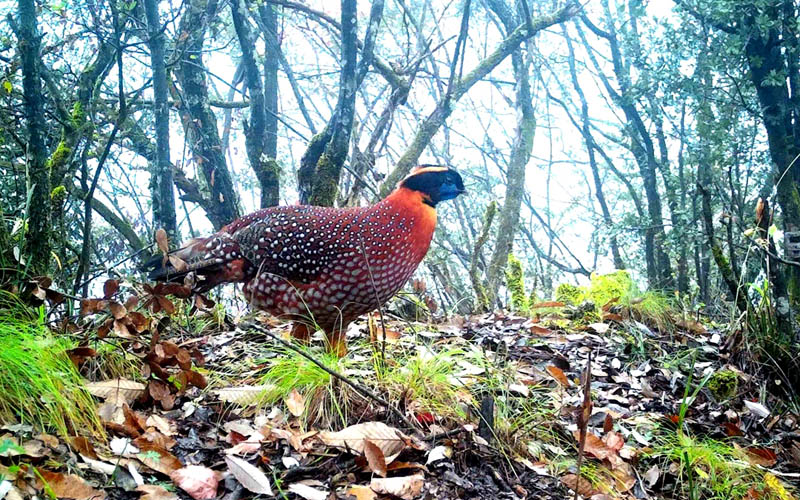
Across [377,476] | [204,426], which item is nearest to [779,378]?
[377,476]

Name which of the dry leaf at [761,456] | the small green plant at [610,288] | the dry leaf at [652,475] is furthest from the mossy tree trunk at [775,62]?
the dry leaf at [652,475]

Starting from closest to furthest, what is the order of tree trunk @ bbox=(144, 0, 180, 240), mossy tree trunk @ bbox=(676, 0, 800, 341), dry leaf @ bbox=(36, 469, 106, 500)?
dry leaf @ bbox=(36, 469, 106, 500) → tree trunk @ bbox=(144, 0, 180, 240) → mossy tree trunk @ bbox=(676, 0, 800, 341)

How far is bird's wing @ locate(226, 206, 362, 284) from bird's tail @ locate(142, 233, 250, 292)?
0.20 feet

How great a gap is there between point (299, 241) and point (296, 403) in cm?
112

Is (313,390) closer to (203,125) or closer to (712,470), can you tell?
(712,470)

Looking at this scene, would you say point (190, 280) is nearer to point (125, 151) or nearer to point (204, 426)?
point (204, 426)

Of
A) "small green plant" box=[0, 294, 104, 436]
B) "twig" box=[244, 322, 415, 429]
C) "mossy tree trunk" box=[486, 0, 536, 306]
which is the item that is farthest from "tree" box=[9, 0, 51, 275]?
"mossy tree trunk" box=[486, 0, 536, 306]

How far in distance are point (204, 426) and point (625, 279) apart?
4.57m

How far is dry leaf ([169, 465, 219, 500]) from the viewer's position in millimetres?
2277

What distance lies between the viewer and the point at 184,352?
2998 millimetres

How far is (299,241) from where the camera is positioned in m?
3.70

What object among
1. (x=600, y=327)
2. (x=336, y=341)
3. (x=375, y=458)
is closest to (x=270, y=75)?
(x=600, y=327)

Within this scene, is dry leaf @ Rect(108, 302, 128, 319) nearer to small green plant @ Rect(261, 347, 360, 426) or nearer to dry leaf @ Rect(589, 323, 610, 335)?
small green plant @ Rect(261, 347, 360, 426)

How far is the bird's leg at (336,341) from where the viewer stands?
3.68 meters
